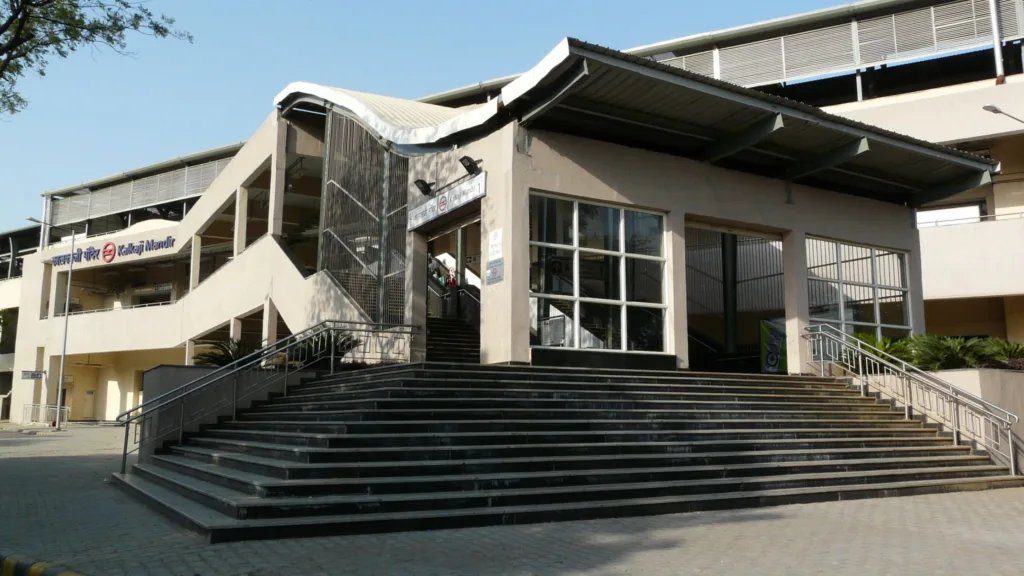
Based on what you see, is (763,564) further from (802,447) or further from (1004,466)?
(1004,466)

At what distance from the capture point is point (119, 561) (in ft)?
21.1

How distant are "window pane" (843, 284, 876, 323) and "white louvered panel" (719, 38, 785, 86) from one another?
12.4 meters

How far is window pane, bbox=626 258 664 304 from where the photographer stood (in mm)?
15172

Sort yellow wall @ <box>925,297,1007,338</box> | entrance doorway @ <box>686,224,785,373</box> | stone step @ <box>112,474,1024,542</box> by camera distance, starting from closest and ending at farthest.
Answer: stone step @ <box>112,474,1024,542</box> < entrance doorway @ <box>686,224,785,373</box> < yellow wall @ <box>925,297,1007,338</box>

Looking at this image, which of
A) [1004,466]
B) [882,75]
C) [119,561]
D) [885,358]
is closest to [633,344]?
[885,358]

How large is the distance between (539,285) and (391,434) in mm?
5472

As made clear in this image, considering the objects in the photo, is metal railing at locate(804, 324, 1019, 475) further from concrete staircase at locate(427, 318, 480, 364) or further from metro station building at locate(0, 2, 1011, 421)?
concrete staircase at locate(427, 318, 480, 364)

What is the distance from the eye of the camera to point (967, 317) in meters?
26.0

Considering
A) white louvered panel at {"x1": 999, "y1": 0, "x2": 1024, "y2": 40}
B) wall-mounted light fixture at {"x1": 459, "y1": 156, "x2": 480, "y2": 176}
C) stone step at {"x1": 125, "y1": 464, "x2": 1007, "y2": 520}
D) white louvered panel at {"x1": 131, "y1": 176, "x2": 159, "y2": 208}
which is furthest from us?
white louvered panel at {"x1": 131, "y1": 176, "x2": 159, "y2": 208}

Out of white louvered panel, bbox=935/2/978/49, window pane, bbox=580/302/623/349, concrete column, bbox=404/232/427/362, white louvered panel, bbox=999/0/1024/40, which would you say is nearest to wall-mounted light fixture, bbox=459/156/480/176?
concrete column, bbox=404/232/427/362

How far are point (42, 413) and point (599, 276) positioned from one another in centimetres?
3559

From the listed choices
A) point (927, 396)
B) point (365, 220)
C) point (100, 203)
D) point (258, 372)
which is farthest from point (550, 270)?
point (100, 203)

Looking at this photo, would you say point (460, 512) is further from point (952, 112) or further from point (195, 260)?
point (195, 260)

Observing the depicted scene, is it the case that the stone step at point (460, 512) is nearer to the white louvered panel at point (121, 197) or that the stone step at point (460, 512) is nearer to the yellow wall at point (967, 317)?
the yellow wall at point (967, 317)
